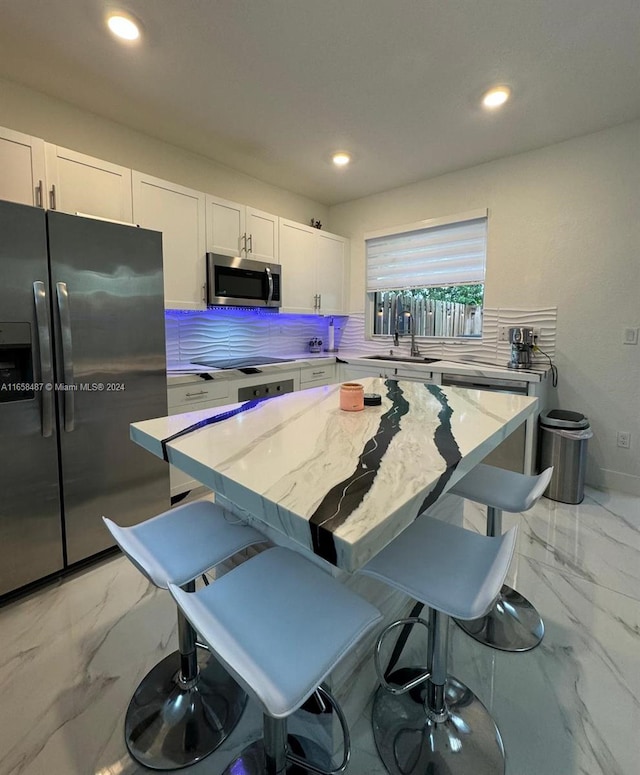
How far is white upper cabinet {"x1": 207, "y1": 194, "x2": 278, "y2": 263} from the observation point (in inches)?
123

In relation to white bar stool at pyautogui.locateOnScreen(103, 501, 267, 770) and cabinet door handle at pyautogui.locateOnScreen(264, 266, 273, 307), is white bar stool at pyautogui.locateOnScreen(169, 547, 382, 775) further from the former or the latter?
cabinet door handle at pyautogui.locateOnScreen(264, 266, 273, 307)

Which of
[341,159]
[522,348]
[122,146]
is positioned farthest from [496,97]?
[122,146]

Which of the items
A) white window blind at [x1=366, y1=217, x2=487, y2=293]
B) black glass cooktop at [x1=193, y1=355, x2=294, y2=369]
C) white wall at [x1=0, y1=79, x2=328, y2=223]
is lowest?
black glass cooktop at [x1=193, y1=355, x2=294, y2=369]

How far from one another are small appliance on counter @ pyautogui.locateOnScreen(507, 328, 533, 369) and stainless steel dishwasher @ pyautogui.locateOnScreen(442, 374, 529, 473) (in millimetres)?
279

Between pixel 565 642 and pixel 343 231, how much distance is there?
4.06 m

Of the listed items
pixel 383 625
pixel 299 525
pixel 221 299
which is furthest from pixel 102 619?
pixel 221 299

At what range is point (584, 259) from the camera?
301cm

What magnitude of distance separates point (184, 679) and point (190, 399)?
1771 millimetres

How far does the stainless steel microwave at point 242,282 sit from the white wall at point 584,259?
1879 mm

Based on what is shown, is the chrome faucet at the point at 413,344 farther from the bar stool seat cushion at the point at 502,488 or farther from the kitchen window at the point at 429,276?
the bar stool seat cushion at the point at 502,488

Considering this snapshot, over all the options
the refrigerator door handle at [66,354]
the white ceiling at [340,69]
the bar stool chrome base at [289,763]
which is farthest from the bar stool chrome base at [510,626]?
the white ceiling at [340,69]

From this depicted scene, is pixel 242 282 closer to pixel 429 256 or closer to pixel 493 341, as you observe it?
pixel 429 256

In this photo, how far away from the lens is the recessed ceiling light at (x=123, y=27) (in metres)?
1.79

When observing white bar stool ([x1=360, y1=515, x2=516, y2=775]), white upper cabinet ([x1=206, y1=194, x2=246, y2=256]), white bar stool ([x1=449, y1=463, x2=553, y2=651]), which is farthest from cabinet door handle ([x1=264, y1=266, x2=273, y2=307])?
white bar stool ([x1=360, y1=515, x2=516, y2=775])
